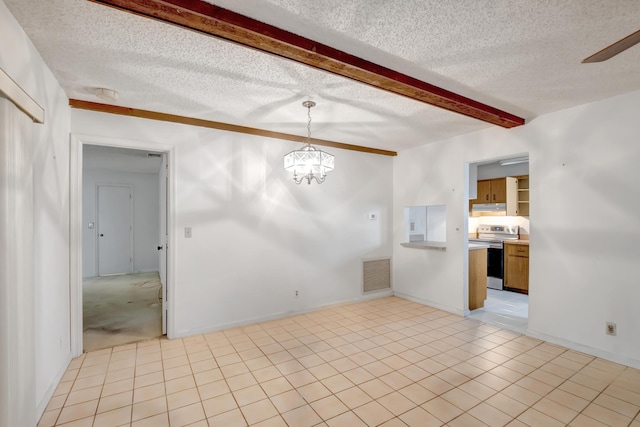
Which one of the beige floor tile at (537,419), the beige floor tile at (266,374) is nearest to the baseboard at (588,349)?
the beige floor tile at (537,419)

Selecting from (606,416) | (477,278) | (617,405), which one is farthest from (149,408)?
(477,278)

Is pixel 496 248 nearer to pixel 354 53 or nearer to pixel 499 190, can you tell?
pixel 499 190

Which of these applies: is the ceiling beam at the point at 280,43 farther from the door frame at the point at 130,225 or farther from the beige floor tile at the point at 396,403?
the door frame at the point at 130,225

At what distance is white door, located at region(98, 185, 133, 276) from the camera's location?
671 cm

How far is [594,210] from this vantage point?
286cm

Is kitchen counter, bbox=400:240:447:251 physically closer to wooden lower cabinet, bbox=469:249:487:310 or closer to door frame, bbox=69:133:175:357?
wooden lower cabinet, bbox=469:249:487:310

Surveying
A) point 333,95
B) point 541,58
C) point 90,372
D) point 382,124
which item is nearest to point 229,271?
point 90,372

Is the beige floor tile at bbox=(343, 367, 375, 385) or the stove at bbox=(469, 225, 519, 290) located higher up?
the stove at bbox=(469, 225, 519, 290)

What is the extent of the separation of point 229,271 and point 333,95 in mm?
2376

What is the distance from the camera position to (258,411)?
208 cm

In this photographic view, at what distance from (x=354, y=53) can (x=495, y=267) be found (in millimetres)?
5032

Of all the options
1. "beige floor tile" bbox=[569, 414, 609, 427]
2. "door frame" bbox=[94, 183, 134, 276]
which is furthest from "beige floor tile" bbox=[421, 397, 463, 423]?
"door frame" bbox=[94, 183, 134, 276]

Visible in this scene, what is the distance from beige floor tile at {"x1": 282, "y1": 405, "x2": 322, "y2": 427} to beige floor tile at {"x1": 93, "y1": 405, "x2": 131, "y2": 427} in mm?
1067

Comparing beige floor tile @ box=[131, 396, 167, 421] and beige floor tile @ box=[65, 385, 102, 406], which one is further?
beige floor tile @ box=[65, 385, 102, 406]
